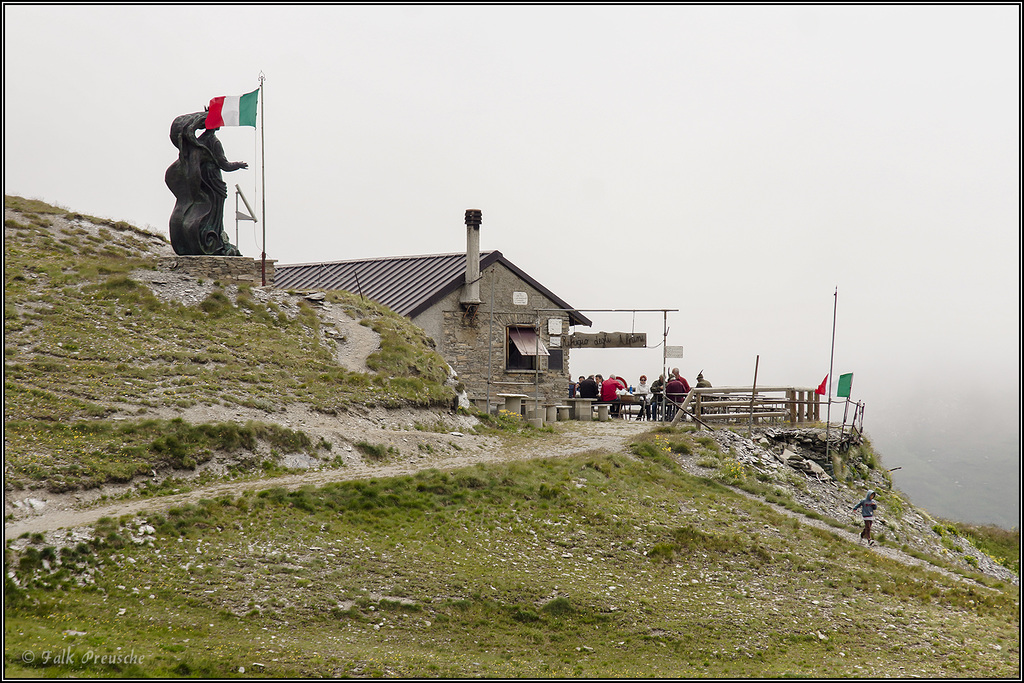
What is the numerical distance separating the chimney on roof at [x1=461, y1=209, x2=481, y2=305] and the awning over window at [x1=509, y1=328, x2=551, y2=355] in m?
2.20

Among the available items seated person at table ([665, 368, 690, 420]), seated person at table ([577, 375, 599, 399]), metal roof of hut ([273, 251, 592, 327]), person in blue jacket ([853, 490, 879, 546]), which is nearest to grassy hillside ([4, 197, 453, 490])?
metal roof of hut ([273, 251, 592, 327])

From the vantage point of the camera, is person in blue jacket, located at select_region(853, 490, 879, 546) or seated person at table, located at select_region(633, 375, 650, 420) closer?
person in blue jacket, located at select_region(853, 490, 879, 546)

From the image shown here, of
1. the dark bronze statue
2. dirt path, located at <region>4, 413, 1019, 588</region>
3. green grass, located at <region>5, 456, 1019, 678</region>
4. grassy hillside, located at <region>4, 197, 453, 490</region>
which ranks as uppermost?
the dark bronze statue

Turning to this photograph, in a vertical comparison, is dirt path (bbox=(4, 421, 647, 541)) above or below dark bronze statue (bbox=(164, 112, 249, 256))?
→ below

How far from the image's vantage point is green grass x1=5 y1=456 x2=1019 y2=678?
10297 mm

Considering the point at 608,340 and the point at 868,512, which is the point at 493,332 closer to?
the point at 608,340

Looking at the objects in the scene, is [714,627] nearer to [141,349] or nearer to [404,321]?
[141,349]

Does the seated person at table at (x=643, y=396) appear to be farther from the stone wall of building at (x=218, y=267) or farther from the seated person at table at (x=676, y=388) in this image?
the stone wall of building at (x=218, y=267)

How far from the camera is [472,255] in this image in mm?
28734

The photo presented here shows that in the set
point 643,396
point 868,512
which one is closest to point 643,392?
point 643,396

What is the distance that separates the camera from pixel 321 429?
18516mm

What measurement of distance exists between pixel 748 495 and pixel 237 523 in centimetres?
1116

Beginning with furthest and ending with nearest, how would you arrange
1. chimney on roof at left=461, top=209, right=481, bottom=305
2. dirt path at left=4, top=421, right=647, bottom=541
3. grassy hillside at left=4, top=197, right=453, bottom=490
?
chimney on roof at left=461, top=209, right=481, bottom=305 < grassy hillside at left=4, top=197, right=453, bottom=490 < dirt path at left=4, top=421, right=647, bottom=541

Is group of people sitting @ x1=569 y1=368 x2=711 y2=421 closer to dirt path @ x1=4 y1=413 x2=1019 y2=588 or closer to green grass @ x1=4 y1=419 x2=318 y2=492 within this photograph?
dirt path @ x1=4 y1=413 x2=1019 y2=588
